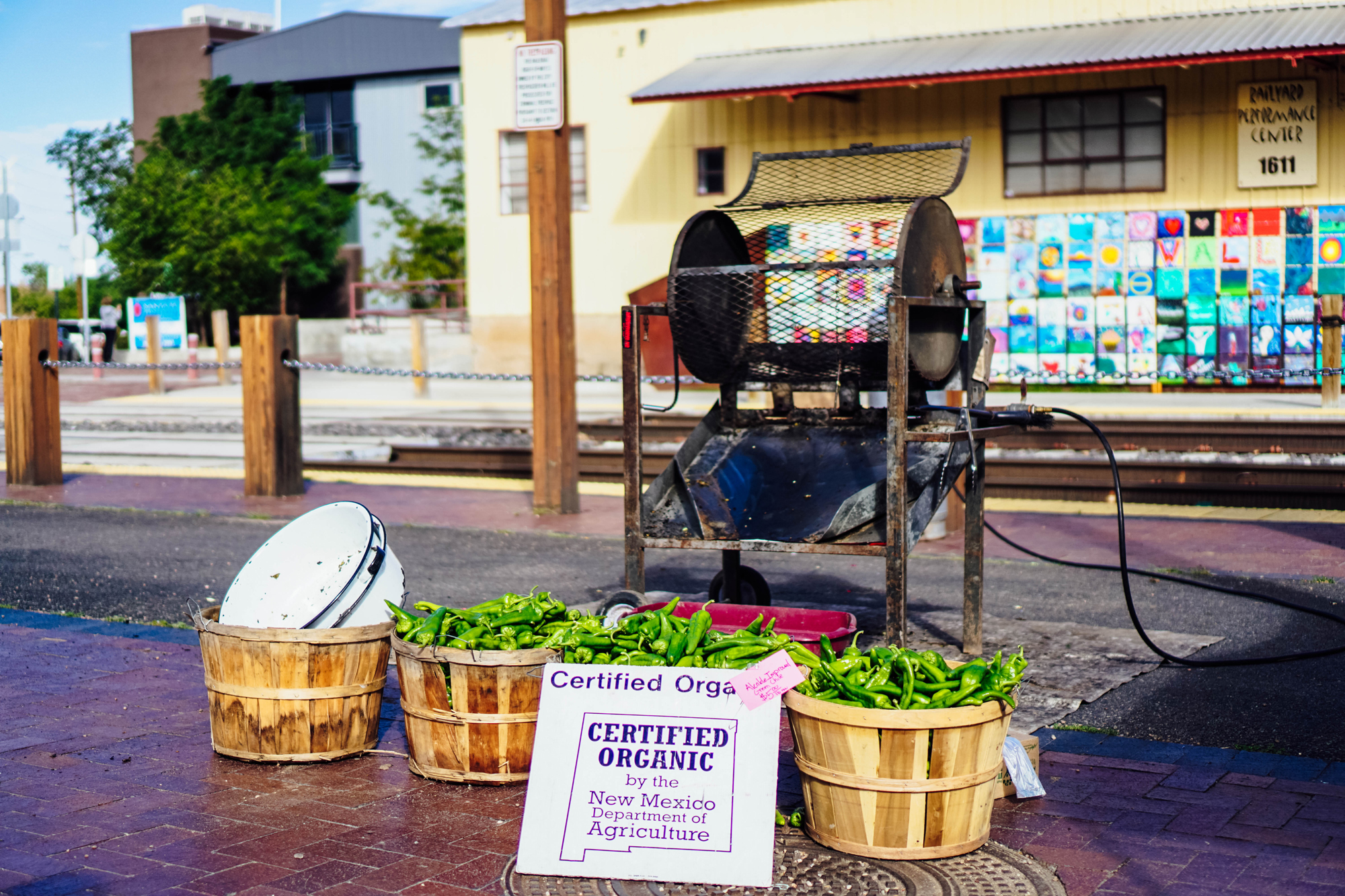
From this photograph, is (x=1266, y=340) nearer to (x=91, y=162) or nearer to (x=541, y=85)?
(x=541, y=85)

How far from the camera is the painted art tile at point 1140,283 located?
2017cm

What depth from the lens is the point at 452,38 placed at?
44.8 m

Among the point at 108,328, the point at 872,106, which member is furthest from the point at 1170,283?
the point at 108,328

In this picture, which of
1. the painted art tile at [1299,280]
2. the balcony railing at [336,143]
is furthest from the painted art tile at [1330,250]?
the balcony railing at [336,143]

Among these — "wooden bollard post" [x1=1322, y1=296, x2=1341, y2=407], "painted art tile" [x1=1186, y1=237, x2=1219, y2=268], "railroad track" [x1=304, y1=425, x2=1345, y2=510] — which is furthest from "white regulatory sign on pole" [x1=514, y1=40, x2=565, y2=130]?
"painted art tile" [x1=1186, y1=237, x2=1219, y2=268]

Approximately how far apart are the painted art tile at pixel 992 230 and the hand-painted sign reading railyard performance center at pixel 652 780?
1811 cm

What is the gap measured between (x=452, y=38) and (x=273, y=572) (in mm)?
42679

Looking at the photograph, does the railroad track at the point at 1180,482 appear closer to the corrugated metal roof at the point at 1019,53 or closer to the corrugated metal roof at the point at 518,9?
the corrugated metal roof at the point at 1019,53

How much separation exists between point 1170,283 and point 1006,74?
4124 mm

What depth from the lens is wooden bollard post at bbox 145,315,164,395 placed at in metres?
24.0

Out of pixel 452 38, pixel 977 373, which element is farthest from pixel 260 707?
pixel 452 38

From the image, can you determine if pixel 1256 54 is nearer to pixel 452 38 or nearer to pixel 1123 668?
pixel 1123 668

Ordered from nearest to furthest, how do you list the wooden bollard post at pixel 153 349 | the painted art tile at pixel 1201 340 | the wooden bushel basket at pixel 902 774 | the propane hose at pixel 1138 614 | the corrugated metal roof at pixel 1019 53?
1. the wooden bushel basket at pixel 902 774
2. the propane hose at pixel 1138 614
3. the corrugated metal roof at pixel 1019 53
4. the painted art tile at pixel 1201 340
5. the wooden bollard post at pixel 153 349

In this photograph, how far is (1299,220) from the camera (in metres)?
19.2
